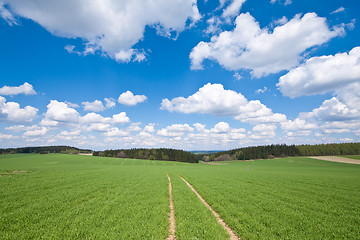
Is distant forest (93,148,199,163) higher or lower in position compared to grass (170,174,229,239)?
lower

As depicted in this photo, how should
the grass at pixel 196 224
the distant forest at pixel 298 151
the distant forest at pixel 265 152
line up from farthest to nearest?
the distant forest at pixel 265 152 → the distant forest at pixel 298 151 → the grass at pixel 196 224

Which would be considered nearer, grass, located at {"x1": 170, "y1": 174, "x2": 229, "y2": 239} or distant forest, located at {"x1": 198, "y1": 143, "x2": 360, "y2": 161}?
grass, located at {"x1": 170, "y1": 174, "x2": 229, "y2": 239}

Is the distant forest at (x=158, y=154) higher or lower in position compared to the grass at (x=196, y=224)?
lower

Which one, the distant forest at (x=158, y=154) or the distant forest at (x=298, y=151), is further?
the distant forest at (x=158, y=154)

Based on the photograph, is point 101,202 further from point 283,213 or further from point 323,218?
point 323,218

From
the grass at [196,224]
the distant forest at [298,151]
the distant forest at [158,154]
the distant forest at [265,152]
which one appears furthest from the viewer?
the distant forest at [158,154]

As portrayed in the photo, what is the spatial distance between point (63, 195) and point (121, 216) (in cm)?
965

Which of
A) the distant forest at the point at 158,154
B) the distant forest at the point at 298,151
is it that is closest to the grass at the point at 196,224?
the distant forest at the point at 158,154

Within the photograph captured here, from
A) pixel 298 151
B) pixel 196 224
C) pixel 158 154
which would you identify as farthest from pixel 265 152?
pixel 196 224

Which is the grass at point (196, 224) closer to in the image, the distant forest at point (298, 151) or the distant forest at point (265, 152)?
the distant forest at point (265, 152)

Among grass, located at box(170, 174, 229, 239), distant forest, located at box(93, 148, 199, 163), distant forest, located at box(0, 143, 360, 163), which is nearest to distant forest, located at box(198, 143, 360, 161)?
distant forest, located at box(0, 143, 360, 163)

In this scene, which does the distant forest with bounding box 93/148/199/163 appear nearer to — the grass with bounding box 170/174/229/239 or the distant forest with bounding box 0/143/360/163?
the distant forest with bounding box 0/143/360/163

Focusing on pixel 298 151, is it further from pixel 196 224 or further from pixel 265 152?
pixel 196 224

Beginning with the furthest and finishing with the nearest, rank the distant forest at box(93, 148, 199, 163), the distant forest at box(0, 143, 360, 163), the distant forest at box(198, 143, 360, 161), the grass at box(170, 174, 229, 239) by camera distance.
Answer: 1. the distant forest at box(93, 148, 199, 163)
2. the distant forest at box(0, 143, 360, 163)
3. the distant forest at box(198, 143, 360, 161)
4. the grass at box(170, 174, 229, 239)
